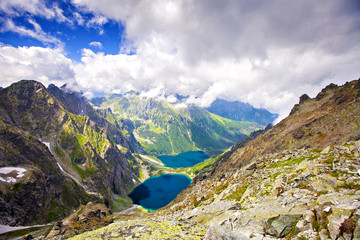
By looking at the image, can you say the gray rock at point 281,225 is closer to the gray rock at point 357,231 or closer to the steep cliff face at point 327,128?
the gray rock at point 357,231

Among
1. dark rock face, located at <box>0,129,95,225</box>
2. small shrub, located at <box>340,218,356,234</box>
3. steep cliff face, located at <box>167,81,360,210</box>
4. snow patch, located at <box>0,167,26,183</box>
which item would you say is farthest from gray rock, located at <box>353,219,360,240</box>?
snow patch, located at <box>0,167,26,183</box>

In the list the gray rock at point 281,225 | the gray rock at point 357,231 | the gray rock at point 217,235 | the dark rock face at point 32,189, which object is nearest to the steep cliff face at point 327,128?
the gray rock at point 281,225

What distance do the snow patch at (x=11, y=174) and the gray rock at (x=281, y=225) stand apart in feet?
437

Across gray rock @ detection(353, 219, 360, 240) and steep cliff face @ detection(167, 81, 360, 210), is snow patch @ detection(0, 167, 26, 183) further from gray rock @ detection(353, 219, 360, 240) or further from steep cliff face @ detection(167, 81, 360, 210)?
gray rock @ detection(353, 219, 360, 240)

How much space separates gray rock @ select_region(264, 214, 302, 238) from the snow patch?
133046 mm

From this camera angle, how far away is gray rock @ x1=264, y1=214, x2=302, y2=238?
11.6 metres

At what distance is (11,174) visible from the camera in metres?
94.1

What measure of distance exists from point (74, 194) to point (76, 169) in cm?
5563

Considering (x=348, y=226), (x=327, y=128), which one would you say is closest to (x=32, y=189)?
(x=348, y=226)

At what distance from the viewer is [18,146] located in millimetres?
116500

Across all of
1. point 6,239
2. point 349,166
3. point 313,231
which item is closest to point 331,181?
point 349,166

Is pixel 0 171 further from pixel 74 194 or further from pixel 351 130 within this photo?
pixel 351 130

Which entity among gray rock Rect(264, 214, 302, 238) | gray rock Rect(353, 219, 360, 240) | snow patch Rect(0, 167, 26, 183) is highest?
snow patch Rect(0, 167, 26, 183)

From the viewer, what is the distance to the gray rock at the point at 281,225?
11.6 metres
